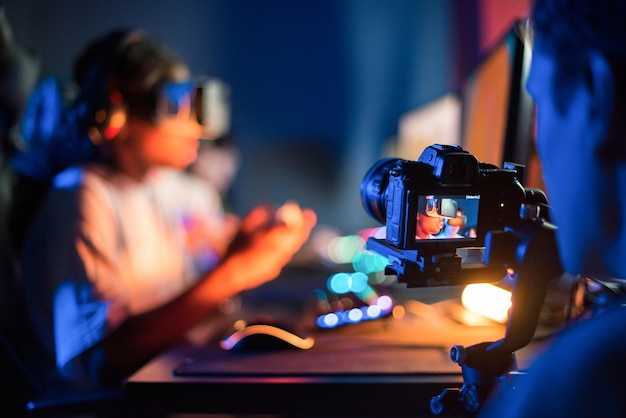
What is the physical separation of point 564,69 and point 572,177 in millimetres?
119

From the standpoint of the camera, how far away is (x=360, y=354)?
3.01 feet

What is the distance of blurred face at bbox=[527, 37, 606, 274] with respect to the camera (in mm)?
556

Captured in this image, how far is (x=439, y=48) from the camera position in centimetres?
313

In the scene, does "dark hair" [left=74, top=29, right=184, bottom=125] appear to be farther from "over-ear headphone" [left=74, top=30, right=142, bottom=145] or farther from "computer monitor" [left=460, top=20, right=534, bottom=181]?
"computer monitor" [left=460, top=20, right=534, bottom=181]

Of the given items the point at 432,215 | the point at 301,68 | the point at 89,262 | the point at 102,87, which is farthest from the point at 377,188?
the point at 301,68

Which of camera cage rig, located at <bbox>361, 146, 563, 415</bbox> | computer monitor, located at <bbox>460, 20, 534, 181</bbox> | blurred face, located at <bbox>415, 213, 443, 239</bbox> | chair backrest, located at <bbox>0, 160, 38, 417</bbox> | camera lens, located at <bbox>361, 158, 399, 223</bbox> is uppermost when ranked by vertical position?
computer monitor, located at <bbox>460, 20, 534, 181</bbox>

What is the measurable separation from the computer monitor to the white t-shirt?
886mm

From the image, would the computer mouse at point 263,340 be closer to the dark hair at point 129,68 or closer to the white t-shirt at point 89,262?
the white t-shirt at point 89,262

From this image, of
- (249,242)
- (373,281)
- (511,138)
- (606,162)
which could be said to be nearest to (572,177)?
(606,162)

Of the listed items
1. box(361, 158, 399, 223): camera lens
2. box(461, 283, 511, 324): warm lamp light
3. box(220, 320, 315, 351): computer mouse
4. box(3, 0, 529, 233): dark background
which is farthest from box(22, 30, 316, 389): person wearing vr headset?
box(3, 0, 529, 233): dark background

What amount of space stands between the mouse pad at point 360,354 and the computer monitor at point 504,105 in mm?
350

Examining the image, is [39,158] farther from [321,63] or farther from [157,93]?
[321,63]

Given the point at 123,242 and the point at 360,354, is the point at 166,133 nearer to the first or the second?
the point at 123,242

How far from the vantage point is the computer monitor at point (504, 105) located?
104 cm
